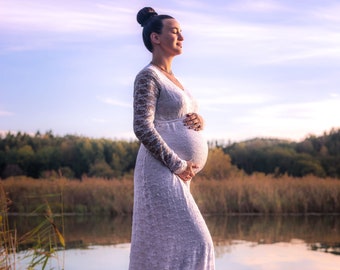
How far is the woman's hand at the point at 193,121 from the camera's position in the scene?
3.10m

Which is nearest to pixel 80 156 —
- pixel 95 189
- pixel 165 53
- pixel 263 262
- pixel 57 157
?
pixel 57 157

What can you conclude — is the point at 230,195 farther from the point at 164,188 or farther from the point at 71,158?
the point at 164,188

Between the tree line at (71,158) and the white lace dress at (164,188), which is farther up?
the tree line at (71,158)

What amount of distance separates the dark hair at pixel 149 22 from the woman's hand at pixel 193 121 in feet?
1.22

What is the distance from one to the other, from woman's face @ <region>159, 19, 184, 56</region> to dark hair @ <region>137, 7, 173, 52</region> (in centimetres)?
3

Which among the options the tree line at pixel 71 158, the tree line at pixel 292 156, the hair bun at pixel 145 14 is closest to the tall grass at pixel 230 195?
the tree line at pixel 292 156

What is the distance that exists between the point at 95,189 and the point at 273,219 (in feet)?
11.9

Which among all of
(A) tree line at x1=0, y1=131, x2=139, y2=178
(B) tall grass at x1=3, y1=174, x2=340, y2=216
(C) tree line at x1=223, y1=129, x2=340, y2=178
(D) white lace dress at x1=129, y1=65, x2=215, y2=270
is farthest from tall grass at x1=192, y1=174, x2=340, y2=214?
(D) white lace dress at x1=129, y1=65, x2=215, y2=270

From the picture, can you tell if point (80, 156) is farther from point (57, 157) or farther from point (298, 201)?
point (298, 201)

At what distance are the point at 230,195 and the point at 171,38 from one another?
10.5 metres

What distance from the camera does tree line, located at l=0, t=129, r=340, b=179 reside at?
1867cm

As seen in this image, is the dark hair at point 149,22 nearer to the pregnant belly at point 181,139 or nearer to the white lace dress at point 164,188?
the white lace dress at point 164,188

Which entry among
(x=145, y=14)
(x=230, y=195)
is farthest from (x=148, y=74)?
(x=230, y=195)

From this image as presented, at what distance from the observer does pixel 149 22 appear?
3.18 metres
